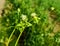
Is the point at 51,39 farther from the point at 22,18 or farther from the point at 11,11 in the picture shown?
the point at 11,11

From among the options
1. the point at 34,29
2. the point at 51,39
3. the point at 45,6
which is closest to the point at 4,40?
the point at 34,29

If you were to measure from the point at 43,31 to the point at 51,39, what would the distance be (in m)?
0.23

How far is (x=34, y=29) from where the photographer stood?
4.32 m

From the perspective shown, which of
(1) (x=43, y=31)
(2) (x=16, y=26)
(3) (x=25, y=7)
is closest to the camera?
(2) (x=16, y=26)

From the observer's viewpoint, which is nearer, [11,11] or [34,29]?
[34,29]

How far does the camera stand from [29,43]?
13.6 feet

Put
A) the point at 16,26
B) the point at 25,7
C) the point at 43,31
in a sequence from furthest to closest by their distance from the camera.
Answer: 1. the point at 25,7
2. the point at 43,31
3. the point at 16,26

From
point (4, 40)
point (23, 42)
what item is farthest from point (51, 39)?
point (4, 40)

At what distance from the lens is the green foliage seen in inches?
163

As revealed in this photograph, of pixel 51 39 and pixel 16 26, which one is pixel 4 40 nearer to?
pixel 16 26

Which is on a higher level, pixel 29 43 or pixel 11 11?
pixel 11 11

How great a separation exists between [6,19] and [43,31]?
0.81 meters

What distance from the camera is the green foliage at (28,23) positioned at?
4.15 meters

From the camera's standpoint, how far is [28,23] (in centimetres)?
405
